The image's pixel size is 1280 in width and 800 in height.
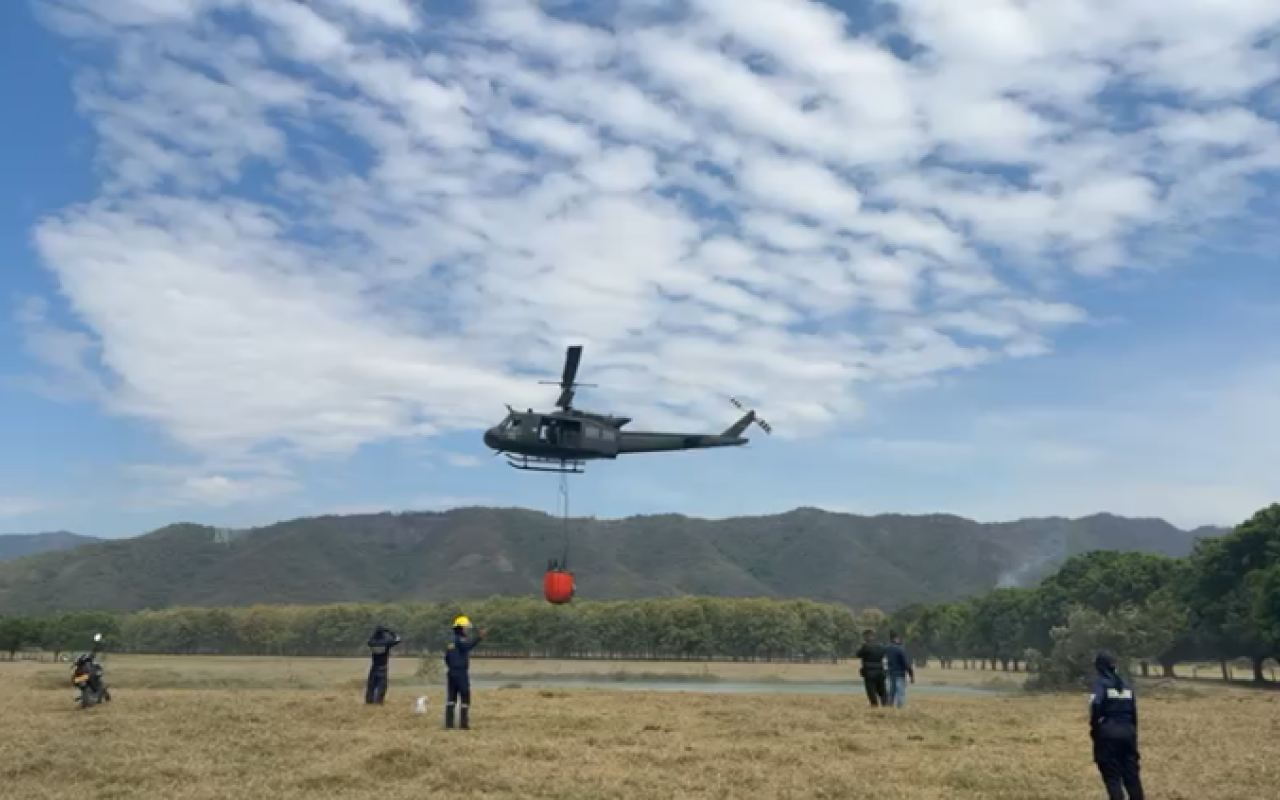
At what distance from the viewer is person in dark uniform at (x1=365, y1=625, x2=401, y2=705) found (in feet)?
87.6

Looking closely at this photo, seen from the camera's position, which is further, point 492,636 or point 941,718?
point 492,636

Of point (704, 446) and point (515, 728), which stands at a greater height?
point (704, 446)

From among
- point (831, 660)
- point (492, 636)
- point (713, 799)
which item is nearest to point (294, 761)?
point (713, 799)

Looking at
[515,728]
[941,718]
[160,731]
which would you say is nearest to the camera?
[160,731]

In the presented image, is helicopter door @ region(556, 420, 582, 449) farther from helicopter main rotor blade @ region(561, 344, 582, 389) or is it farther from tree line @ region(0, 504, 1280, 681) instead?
tree line @ region(0, 504, 1280, 681)

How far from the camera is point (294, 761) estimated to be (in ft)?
59.6

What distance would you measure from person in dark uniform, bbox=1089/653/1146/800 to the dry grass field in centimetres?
142

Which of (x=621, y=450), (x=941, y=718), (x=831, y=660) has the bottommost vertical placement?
(x=831, y=660)

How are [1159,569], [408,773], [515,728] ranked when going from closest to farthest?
[408,773], [515,728], [1159,569]

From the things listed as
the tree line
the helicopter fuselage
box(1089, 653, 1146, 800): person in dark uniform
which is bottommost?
the tree line

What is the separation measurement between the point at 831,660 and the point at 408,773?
164023 millimetres

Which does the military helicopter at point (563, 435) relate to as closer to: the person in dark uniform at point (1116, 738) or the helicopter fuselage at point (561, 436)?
the helicopter fuselage at point (561, 436)

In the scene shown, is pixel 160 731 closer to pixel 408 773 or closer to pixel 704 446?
pixel 408 773

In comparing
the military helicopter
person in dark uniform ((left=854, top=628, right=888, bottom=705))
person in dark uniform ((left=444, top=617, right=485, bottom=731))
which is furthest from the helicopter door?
person in dark uniform ((left=854, top=628, right=888, bottom=705))
